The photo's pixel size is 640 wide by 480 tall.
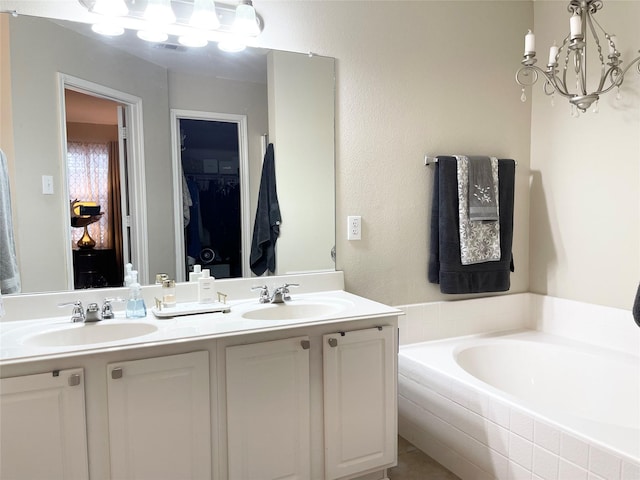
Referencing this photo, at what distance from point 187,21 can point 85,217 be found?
A: 0.89 m

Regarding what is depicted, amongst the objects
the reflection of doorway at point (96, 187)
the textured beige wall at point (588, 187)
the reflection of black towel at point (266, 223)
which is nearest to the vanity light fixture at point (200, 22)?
the reflection of doorway at point (96, 187)

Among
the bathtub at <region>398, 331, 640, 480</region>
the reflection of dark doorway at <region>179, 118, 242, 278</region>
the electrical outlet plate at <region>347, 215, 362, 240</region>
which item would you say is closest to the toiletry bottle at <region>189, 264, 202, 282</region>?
the reflection of dark doorway at <region>179, 118, 242, 278</region>

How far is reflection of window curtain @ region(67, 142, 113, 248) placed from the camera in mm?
1730

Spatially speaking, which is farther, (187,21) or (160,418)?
(187,21)

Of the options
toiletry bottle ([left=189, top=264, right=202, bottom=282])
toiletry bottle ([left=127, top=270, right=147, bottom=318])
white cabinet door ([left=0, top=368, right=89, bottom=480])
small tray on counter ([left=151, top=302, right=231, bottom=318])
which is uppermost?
toiletry bottle ([left=189, top=264, right=202, bottom=282])

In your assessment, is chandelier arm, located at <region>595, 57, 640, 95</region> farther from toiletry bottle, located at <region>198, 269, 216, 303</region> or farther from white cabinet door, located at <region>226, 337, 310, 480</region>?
toiletry bottle, located at <region>198, 269, 216, 303</region>

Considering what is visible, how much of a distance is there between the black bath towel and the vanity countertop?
649 millimetres

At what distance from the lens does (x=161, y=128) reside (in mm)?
1886

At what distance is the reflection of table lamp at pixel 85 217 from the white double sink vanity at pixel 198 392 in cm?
19

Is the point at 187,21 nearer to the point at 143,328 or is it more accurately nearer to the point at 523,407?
the point at 143,328

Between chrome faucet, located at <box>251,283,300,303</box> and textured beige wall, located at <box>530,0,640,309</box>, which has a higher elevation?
textured beige wall, located at <box>530,0,640,309</box>

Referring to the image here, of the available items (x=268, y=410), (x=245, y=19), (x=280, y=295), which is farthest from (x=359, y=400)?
(x=245, y=19)

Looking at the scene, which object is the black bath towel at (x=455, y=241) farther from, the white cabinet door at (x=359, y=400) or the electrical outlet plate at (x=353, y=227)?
the white cabinet door at (x=359, y=400)

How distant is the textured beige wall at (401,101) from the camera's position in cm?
220
